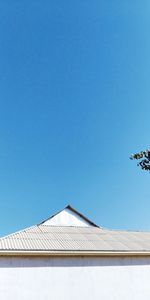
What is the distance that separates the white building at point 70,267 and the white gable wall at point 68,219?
3160 millimetres

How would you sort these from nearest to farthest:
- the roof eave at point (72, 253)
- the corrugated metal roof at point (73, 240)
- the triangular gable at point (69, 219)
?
the roof eave at point (72, 253) → the corrugated metal roof at point (73, 240) → the triangular gable at point (69, 219)

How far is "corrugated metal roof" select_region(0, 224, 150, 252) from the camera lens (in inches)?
488
